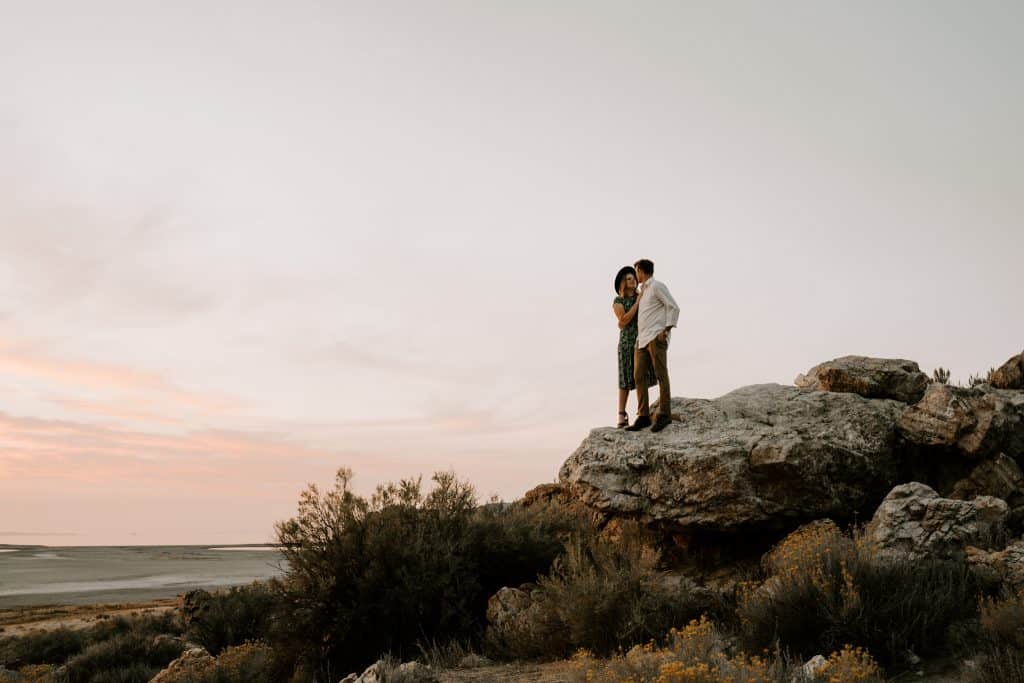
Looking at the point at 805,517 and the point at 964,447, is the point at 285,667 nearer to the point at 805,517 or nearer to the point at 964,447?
the point at 805,517

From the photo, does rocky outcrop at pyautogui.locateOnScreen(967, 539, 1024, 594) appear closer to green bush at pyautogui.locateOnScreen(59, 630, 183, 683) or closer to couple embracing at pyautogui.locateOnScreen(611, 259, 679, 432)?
couple embracing at pyautogui.locateOnScreen(611, 259, 679, 432)

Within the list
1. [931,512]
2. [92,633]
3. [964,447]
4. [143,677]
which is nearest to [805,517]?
[931,512]

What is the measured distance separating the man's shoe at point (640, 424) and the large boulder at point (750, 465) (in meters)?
0.14

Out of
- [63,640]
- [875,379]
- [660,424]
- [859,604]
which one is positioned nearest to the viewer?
[859,604]

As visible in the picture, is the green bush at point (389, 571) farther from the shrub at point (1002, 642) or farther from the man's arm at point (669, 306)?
the shrub at point (1002, 642)

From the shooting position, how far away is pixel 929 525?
8.05 m

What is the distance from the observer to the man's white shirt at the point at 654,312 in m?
10.3

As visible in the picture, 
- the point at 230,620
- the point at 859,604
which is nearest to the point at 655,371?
the point at 859,604

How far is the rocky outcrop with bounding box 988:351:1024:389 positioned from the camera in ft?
41.2

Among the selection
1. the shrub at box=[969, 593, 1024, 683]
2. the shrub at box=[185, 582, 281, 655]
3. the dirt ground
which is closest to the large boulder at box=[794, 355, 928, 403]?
the shrub at box=[969, 593, 1024, 683]

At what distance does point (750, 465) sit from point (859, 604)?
134 inches

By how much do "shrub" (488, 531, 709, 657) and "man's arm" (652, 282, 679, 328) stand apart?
10.8 ft

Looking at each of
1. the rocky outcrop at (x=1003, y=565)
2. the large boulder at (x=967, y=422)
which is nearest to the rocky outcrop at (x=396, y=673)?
the rocky outcrop at (x=1003, y=565)

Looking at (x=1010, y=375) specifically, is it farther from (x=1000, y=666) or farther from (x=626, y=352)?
(x=1000, y=666)
